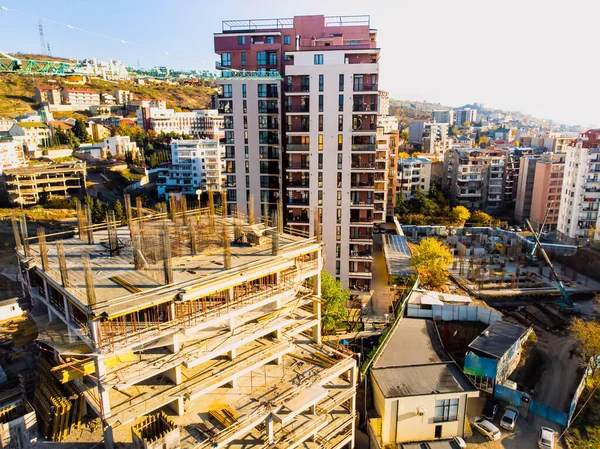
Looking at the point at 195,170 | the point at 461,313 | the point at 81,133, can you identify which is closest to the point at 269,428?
the point at 461,313

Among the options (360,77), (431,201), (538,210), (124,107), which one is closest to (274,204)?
(360,77)

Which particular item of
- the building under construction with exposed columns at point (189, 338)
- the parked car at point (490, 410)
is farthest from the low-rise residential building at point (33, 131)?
the parked car at point (490, 410)

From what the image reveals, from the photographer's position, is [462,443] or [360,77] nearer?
[462,443]

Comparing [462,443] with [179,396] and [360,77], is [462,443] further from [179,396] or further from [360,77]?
[360,77]

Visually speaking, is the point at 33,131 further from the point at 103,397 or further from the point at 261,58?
the point at 103,397

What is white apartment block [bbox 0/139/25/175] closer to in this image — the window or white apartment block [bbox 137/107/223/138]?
white apartment block [bbox 137/107/223/138]

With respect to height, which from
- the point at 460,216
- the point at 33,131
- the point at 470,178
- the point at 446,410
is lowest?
the point at 446,410

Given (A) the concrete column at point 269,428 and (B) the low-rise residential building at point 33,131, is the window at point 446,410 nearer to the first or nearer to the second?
(A) the concrete column at point 269,428
